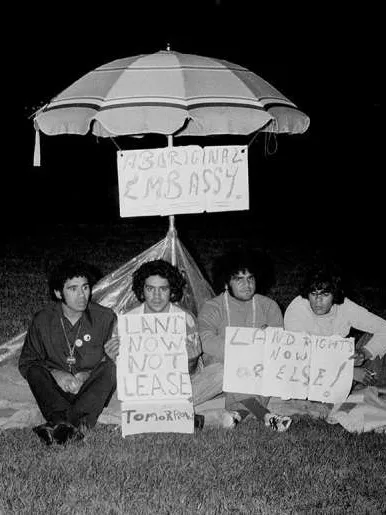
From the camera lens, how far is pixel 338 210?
81.9 ft

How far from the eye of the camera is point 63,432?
193 inches

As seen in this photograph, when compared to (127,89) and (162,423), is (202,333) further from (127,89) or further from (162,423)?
(127,89)

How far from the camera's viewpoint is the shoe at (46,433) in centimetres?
489

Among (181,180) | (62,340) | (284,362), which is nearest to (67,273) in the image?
(62,340)

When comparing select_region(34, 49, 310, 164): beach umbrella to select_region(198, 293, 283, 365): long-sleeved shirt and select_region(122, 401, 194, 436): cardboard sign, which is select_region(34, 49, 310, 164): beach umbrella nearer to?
select_region(198, 293, 283, 365): long-sleeved shirt

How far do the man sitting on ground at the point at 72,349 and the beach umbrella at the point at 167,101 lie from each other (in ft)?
3.41

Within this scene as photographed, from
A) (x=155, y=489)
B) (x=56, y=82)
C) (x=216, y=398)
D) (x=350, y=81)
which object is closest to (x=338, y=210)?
(x=350, y=81)

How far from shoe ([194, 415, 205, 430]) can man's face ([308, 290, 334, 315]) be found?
1.27 meters

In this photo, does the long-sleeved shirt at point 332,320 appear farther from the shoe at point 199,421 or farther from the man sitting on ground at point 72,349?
the man sitting on ground at point 72,349

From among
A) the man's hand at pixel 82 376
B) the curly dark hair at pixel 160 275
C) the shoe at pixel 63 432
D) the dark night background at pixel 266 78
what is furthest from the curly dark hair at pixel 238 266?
the dark night background at pixel 266 78

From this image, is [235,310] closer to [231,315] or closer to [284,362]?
[231,315]

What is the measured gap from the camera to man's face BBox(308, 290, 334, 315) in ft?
19.2

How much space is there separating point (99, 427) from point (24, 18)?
96.1ft

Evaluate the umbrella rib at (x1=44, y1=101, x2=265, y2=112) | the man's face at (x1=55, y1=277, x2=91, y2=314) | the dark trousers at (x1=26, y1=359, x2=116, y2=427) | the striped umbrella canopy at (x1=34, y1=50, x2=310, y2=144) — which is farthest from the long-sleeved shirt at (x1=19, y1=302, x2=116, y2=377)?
the umbrella rib at (x1=44, y1=101, x2=265, y2=112)
